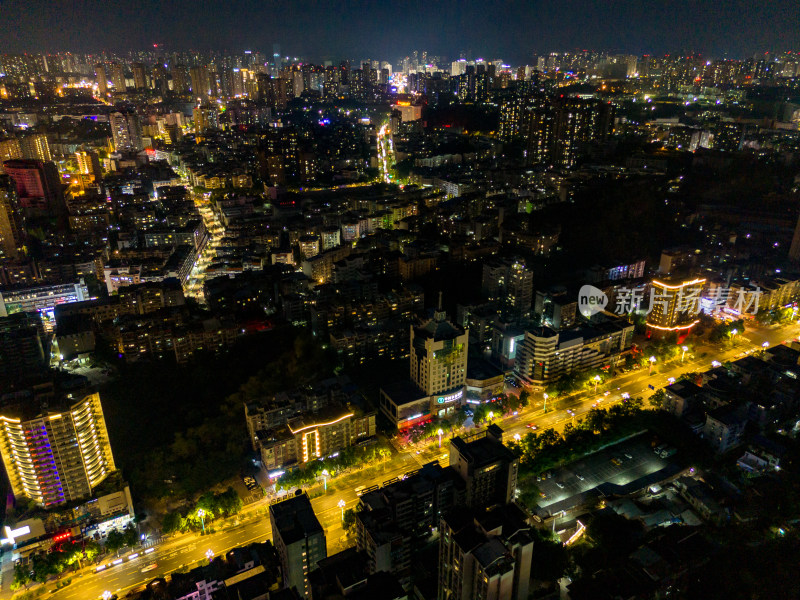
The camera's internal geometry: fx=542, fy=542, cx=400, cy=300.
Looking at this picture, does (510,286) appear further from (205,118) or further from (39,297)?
Result: (205,118)

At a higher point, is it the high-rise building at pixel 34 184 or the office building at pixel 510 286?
the high-rise building at pixel 34 184

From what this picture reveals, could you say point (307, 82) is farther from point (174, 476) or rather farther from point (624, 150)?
point (174, 476)

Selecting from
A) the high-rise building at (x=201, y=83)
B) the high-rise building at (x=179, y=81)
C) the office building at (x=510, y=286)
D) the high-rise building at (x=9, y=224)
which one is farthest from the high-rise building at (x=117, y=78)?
the office building at (x=510, y=286)

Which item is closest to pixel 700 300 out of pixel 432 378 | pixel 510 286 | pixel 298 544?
pixel 510 286

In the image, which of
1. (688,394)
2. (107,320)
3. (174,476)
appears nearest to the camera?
(174,476)

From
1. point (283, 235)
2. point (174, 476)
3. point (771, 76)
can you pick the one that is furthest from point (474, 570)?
point (771, 76)

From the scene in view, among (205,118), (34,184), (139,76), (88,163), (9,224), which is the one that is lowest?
(9,224)

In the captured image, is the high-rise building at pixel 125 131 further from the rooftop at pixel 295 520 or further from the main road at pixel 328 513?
the rooftop at pixel 295 520
